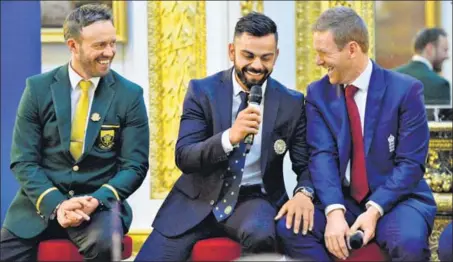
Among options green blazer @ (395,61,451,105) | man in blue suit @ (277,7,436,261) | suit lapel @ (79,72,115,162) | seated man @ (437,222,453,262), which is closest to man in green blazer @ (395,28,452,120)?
green blazer @ (395,61,451,105)

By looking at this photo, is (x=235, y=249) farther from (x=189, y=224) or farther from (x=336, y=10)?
(x=336, y=10)

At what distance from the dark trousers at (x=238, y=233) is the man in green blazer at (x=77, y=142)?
0.21 metres

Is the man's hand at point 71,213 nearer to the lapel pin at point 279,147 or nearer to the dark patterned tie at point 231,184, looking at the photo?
the dark patterned tie at point 231,184

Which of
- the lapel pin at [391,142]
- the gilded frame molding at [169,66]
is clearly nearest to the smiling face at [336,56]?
the lapel pin at [391,142]

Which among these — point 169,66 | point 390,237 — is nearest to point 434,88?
point 169,66

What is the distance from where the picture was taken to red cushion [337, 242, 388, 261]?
15.3 ft

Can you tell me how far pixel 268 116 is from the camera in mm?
4930

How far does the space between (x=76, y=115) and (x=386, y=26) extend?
8.27 ft

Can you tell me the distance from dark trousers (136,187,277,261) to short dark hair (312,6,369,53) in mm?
741

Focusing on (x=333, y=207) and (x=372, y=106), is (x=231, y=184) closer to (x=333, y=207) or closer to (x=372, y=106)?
(x=333, y=207)

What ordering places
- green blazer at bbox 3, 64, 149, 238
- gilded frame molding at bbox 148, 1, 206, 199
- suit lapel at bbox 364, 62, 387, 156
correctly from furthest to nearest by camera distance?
1. gilded frame molding at bbox 148, 1, 206, 199
2. green blazer at bbox 3, 64, 149, 238
3. suit lapel at bbox 364, 62, 387, 156

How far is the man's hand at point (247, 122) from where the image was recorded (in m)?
4.53

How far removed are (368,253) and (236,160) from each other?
0.68 metres

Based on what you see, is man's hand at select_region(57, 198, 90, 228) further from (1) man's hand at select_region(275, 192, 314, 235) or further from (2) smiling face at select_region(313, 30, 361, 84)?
(2) smiling face at select_region(313, 30, 361, 84)
